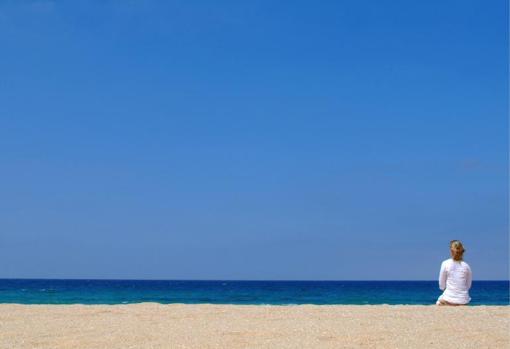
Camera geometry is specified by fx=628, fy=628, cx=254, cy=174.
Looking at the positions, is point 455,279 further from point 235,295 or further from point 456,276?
point 235,295

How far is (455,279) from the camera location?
1175 centimetres
